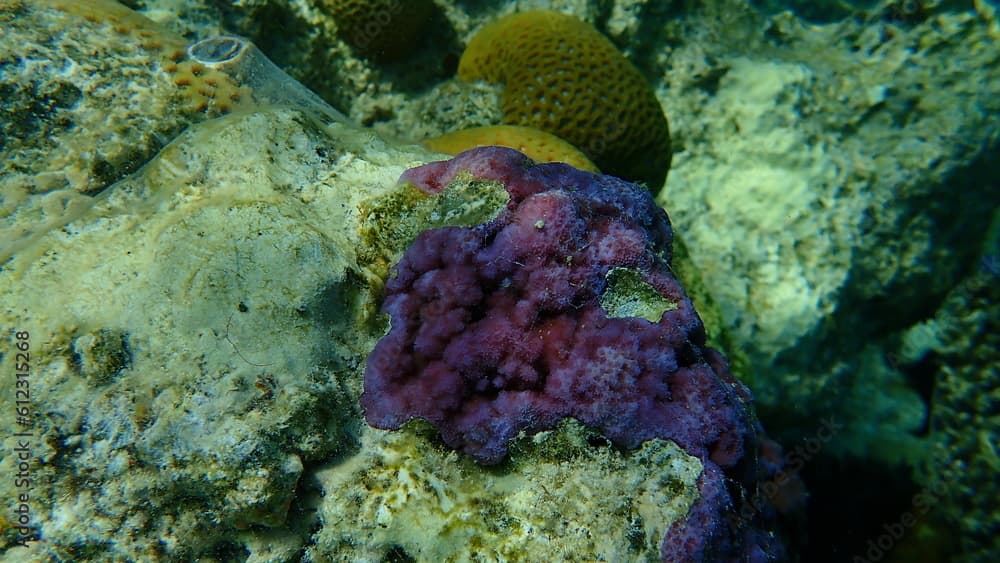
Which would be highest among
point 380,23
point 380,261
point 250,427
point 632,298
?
point 632,298

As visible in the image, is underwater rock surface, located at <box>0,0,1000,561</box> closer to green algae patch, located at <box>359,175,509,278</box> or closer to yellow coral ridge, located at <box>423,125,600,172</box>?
green algae patch, located at <box>359,175,509,278</box>

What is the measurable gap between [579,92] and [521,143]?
832mm

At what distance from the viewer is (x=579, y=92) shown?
145 inches

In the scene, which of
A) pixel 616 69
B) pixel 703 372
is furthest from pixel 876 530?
pixel 616 69

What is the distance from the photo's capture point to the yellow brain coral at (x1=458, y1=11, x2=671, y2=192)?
3668 millimetres

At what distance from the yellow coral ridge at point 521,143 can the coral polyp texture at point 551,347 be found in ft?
3.88

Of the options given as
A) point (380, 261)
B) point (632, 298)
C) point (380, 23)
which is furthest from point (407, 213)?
point (380, 23)

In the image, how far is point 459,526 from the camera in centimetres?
172

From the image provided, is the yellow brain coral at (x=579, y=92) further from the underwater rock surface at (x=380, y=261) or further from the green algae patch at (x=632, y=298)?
the green algae patch at (x=632, y=298)

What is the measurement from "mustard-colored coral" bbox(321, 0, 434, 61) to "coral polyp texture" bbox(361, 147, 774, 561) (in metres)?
2.69

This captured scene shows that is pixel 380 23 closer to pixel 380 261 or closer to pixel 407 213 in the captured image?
pixel 407 213

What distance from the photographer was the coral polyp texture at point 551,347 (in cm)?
172

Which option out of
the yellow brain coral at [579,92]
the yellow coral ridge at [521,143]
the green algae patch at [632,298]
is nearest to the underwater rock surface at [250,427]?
the green algae patch at [632,298]

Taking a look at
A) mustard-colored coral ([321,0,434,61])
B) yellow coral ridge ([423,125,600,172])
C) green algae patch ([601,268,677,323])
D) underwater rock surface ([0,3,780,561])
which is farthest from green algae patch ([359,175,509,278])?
mustard-colored coral ([321,0,434,61])
